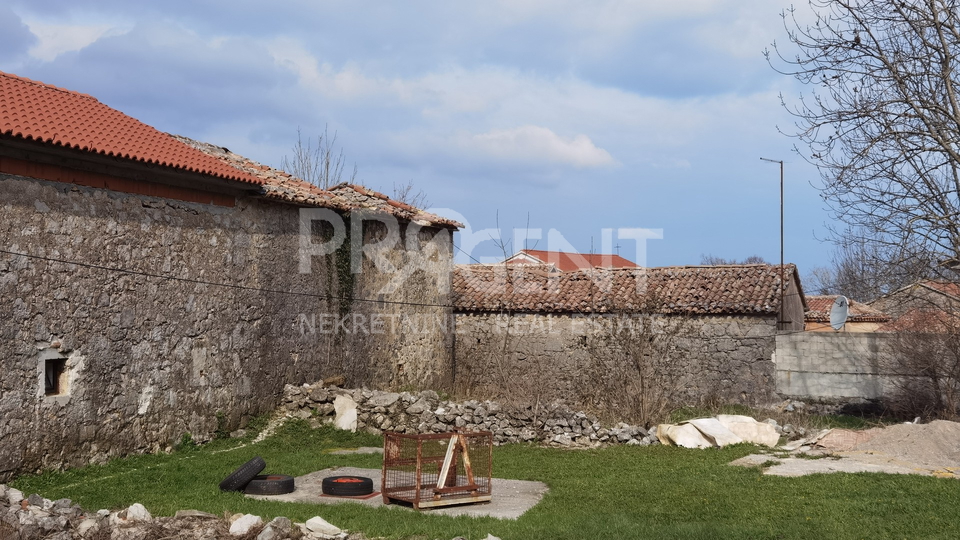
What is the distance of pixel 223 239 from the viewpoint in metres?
13.6

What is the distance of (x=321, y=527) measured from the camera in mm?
7586

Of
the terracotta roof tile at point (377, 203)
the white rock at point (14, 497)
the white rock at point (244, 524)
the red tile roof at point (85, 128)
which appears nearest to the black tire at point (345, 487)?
the white rock at point (244, 524)

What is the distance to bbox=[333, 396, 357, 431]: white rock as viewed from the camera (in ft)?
47.6

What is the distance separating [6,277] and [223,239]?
3926mm

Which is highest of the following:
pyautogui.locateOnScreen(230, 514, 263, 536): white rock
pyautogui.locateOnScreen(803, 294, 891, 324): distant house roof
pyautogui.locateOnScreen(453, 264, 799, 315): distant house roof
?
pyautogui.locateOnScreen(453, 264, 799, 315): distant house roof

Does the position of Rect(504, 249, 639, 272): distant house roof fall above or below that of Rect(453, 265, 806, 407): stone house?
above

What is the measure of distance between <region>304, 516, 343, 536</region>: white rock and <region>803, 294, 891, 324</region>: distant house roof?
24.3 meters

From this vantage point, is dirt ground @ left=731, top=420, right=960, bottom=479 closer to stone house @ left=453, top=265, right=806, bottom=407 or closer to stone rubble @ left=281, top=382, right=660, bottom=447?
stone rubble @ left=281, top=382, right=660, bottom=447

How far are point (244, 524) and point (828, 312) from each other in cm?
2769

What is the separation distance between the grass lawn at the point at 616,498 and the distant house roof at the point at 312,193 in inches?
194

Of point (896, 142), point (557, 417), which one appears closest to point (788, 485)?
point (557, 417)

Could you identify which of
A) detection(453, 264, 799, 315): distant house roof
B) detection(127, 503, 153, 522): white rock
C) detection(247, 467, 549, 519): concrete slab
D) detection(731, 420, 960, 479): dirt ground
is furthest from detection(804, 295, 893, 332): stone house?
detection(127, 503, 153, 522): white rock

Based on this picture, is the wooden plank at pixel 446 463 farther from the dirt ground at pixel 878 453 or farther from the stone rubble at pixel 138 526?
the dirt ground at pixel 878 453

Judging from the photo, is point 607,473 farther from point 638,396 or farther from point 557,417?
point 638,396
